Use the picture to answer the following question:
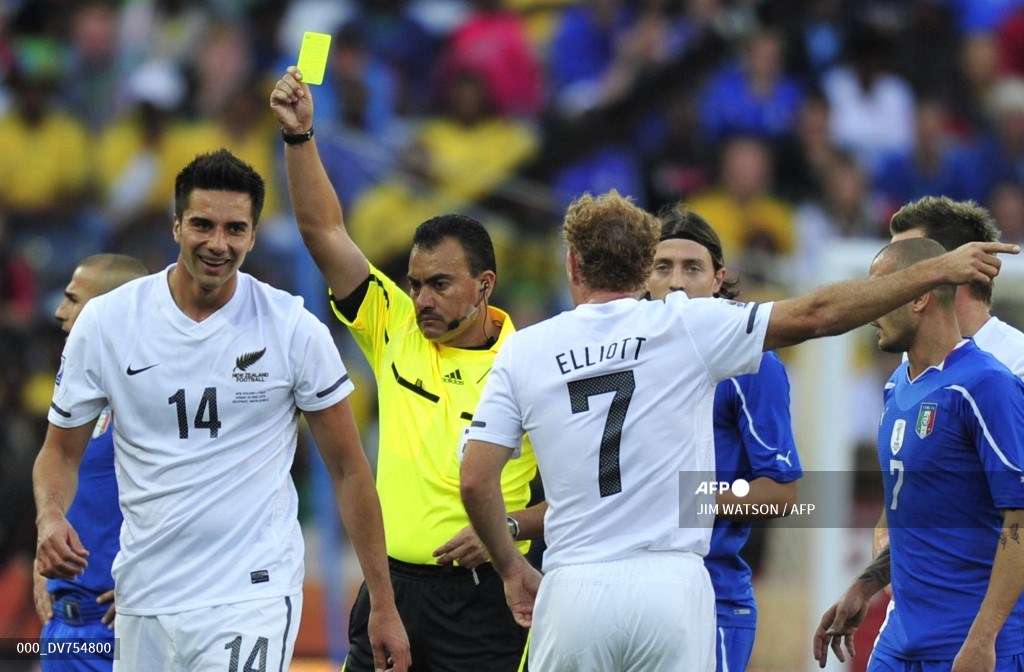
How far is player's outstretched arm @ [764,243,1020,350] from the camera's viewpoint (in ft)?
14.3

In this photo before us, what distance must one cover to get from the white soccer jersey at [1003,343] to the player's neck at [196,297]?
2.86 meters

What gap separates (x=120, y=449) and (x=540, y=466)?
1.46m

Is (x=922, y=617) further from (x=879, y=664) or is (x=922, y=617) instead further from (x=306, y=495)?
(x=306, y=495)

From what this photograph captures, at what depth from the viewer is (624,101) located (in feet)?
43.8

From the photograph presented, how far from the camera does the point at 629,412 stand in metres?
4.58

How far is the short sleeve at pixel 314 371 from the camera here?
198 inches

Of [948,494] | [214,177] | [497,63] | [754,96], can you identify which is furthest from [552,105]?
[948,494]

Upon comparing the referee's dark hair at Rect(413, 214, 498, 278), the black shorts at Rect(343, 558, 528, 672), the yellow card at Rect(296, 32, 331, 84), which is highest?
the yellow card at Rect(296, 32, 331, 84)

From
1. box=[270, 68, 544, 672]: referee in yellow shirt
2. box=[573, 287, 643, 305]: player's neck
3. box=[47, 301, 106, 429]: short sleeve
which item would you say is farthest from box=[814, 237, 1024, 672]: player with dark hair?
box=[47, 301, 106, 429]: short sleeve

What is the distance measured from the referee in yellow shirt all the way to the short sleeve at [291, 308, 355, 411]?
0.70 meters

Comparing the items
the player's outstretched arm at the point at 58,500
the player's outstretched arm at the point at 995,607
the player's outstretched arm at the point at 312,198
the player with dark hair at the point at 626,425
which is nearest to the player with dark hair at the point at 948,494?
the player's outstretched arm at the point at 995,607

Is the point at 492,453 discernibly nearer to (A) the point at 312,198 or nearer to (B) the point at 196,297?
(B) the point at 196,297

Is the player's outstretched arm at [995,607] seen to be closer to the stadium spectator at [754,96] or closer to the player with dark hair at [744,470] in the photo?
the player with dark hair at [744,470]

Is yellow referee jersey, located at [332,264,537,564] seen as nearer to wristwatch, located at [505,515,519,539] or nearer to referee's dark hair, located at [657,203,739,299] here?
wristwatch, located at [505,515,519,539]
